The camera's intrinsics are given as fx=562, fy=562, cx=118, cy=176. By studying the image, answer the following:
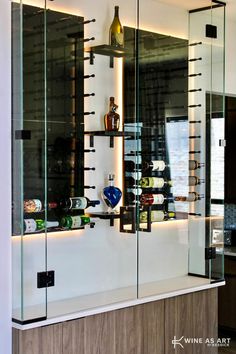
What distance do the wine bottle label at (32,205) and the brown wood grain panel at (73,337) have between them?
2.41ft

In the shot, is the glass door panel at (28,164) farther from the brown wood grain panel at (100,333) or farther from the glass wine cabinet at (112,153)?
the brown wood grain panel at (100,333)

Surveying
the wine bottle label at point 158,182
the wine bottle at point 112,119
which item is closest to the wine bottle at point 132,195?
the wine bottle label at point 158,182

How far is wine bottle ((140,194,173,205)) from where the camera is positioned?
14.5ft

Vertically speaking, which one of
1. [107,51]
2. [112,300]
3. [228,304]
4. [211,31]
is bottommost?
[228,304]

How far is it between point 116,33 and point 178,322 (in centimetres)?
221

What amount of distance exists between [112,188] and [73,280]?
28.7 inches

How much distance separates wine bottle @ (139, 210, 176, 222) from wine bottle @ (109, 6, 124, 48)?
1.30 metres

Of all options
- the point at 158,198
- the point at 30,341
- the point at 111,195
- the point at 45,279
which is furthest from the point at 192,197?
the point at 30,341

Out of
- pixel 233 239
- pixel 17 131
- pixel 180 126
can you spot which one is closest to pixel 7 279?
pixel 17 131

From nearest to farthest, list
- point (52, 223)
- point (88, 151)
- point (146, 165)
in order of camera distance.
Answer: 1. point (52, 223)
2. point (88, 151)
3. point (146, 165)

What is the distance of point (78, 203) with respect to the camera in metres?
3.94

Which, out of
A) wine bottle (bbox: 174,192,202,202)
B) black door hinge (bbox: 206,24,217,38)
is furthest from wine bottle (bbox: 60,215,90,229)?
black door hinge (bbox: 206,24,217,38)

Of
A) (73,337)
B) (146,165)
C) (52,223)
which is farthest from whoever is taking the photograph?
(146,165)

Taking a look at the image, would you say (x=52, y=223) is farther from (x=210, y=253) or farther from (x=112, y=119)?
(x=210, y=253)
